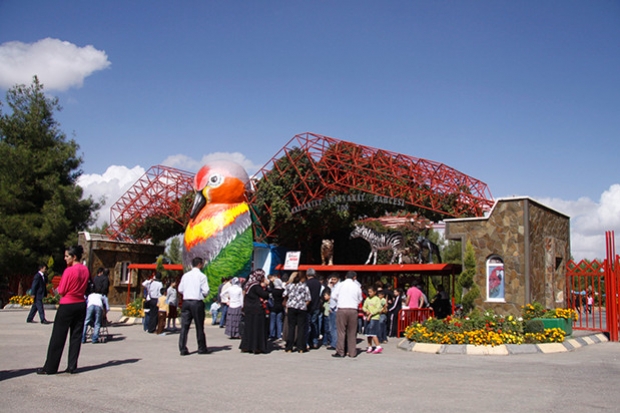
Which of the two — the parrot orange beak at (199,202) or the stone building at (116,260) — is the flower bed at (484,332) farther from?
the stone building at (116,260)

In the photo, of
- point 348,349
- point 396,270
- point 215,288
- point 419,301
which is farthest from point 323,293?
point 215,288

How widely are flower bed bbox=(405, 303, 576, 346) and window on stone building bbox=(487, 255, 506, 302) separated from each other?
15.3ft

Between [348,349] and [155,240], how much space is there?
27.4m

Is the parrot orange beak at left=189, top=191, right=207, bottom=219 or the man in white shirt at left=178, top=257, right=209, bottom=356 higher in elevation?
the parrot orange beak at left=189, top=191, right=207, bottom=219

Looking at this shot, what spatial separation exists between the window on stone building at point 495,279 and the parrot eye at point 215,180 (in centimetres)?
1302

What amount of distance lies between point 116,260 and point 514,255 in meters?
24.8

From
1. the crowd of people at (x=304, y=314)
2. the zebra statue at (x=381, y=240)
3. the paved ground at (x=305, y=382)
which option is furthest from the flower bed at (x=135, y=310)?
the zebra statue at (x=381, y=240)

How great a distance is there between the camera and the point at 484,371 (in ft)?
29.6

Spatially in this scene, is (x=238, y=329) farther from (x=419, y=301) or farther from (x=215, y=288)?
(x=215, y=288)

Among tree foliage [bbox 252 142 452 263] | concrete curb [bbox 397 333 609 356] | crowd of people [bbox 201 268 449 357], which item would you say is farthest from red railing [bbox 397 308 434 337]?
tree foliage [bbox 252 142 452 263]

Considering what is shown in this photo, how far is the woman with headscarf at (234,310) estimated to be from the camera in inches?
563

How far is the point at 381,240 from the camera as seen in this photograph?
29.5m

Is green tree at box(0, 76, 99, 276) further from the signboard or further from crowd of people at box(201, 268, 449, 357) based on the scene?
crowd of people at box(201, 268, 449, 357)

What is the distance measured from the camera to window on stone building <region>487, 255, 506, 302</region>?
17.6 meters
